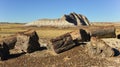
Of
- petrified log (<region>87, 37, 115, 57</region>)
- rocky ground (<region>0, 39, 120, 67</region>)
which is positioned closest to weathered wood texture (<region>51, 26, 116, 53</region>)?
rocky ground (<region>0, 39, 120, 67</region>)

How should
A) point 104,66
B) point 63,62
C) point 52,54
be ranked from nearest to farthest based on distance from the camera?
1. point 104,66
2. point 63,62
3. point 52,54

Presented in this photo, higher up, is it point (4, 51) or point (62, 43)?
point (62, 43)

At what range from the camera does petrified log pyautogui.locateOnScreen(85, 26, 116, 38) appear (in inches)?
947

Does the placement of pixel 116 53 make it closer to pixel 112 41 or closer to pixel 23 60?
pixel 112 41

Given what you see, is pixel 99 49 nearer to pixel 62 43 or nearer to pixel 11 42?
pixel 62 43

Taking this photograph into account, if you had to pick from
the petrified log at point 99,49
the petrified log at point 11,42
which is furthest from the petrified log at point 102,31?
the petrified log at point 11,42

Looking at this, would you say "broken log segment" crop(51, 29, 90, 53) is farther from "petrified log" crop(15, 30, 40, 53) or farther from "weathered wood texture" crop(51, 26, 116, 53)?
"petrified log" crop(15, 30, 40, 53)

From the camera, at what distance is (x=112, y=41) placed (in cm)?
2392

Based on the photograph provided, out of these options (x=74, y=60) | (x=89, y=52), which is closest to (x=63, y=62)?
(x=74, y=60)

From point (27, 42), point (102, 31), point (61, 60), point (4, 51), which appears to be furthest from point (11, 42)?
point (102, 31)

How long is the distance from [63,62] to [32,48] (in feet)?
12.0

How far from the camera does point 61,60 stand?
20.6m

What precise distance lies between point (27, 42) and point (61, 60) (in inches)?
125

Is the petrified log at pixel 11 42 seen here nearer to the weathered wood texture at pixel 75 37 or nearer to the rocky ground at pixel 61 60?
the rocky ground at pixel 61 60
